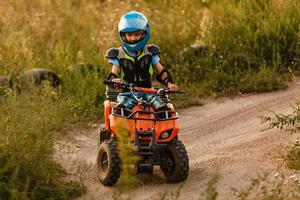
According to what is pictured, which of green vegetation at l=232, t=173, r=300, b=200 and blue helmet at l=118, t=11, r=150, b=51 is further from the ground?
blue helmet at l=118, t=11, r=150, b=51

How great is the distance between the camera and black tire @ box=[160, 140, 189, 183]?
23.2 feet

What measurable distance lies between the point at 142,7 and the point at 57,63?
7.83 feet

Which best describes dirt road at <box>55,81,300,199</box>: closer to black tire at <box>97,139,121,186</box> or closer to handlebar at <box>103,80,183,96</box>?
black tire at <box>97,139,121,186</box>

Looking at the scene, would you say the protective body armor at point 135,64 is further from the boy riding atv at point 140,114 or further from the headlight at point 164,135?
the headlight at point 164,135

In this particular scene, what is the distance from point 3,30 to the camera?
10.9 m

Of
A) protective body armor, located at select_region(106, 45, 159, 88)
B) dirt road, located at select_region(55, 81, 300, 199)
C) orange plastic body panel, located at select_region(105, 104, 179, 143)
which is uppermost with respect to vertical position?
protective body armor, located at select_region(106, 45, 159, 88)

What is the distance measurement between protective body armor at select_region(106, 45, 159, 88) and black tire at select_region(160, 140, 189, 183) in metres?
0.86

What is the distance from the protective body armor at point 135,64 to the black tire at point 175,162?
0.86 meters

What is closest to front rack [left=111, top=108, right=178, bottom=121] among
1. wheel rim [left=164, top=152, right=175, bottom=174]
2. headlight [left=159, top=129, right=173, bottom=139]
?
headlight [left=159, top=129, right=173, bottom=139]

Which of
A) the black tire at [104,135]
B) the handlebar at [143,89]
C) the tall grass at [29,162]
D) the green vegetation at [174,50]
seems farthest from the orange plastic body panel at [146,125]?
the green vegetation at [174,50]

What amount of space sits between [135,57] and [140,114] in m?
0.71

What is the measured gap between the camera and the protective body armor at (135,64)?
7719 mm

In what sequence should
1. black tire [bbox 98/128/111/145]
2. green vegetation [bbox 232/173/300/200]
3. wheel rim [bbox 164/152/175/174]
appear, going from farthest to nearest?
black tire [bbox 98/128/111/145], wheel rim [bbox 164/152/175/174], green vegetation [bbox 232/173/300/200]

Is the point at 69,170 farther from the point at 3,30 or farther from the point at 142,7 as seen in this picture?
the point at 142,7
